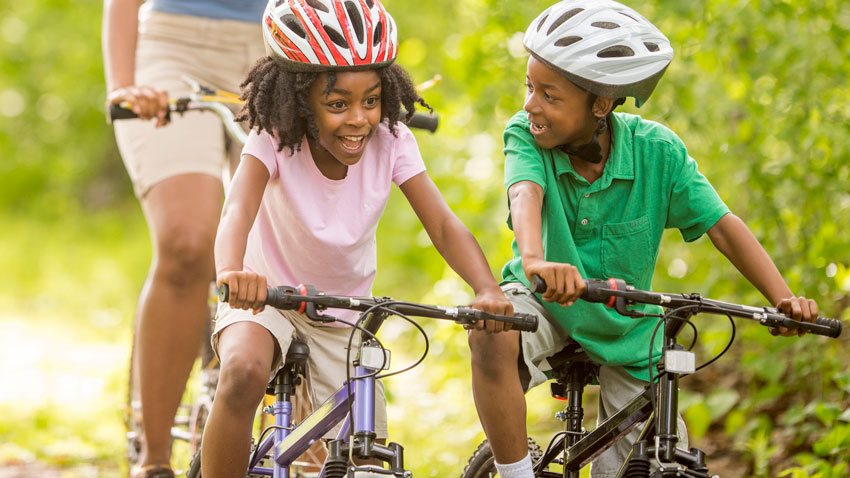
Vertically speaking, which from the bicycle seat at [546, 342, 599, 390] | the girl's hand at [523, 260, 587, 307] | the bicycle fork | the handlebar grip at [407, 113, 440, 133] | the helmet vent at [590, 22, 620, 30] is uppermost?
the handlebar grip at [407, 113, 440, 133]

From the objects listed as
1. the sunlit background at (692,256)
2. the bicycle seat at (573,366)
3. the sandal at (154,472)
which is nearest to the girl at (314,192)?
the bicycle seat at (573,366)

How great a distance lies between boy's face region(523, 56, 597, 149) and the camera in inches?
138

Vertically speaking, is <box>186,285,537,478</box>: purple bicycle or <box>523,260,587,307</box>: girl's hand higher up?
<box>523,260,587,307</box>: girl's hand

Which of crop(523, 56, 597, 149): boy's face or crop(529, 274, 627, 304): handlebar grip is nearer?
crop(529, 274, 627, 304): handlebar grip

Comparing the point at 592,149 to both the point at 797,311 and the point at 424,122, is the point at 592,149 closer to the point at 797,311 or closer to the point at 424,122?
the point at 424,122

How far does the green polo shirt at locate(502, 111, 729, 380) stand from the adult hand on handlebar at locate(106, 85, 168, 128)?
4.23 feet

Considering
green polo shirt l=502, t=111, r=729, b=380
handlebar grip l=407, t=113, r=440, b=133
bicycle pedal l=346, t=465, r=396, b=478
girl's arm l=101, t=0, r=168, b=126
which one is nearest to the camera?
bicycle pedal l=346, t=465, r=396, b=478

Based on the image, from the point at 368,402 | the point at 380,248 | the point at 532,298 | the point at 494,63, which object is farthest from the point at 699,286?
the point at 380,248

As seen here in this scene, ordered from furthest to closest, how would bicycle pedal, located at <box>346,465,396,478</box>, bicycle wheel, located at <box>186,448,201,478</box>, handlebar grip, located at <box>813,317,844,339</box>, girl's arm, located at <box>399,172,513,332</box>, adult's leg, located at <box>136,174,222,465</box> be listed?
adult's leg, located at <box>136,174,222,465</box>
bicycle wheel, located at <box>186,448,201,478</box>
girl's arm, located at <box>399,172,513,332</box>
handlebar grip, located at <box>813,317,844,339</box>
bicycle pedal, located at <box>346,465,396,478</box>

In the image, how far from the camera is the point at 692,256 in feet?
21.2

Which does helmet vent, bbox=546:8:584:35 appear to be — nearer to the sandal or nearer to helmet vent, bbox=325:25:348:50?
helmet vent, bbox=325:25:348:50

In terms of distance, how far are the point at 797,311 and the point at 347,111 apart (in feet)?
4.79

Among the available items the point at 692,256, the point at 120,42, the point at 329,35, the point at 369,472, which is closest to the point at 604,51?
the point at 329,35

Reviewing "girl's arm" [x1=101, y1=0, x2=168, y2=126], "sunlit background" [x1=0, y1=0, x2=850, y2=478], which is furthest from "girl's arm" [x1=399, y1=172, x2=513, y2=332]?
"sunlit background" [x1=0, y1=0, x2=850, y2=478]
